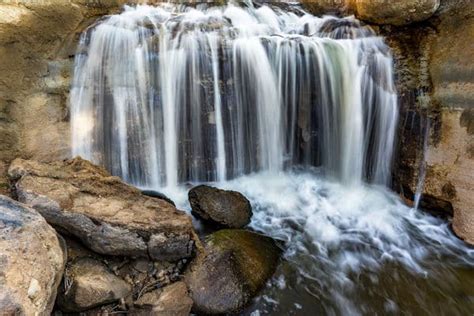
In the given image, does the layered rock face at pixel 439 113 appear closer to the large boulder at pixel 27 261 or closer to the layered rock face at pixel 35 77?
the large boulder at pixel 27 261

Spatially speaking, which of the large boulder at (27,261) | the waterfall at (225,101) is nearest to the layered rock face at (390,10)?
the waterfall at (225,101)

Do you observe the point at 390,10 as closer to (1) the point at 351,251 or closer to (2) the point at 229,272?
(1) the point at 351,251

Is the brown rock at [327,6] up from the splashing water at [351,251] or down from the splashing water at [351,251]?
up

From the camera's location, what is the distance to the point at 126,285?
3293mm

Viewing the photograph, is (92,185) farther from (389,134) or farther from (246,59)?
(389,134)

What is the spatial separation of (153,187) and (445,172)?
4.24 meters

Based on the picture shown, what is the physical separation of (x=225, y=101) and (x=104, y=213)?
2.69 metres

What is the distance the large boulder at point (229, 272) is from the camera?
333cm

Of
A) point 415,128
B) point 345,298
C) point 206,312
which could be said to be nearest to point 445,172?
point 415,128

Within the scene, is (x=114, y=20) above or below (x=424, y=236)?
above

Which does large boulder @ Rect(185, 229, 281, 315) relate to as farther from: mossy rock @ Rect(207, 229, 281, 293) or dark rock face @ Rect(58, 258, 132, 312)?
dark rock face @ Rect(58, 258, 132, 312)

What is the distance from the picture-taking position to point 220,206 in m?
4.50

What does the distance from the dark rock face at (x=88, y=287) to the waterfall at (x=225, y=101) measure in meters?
2.06

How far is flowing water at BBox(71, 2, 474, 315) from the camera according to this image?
4.82m
